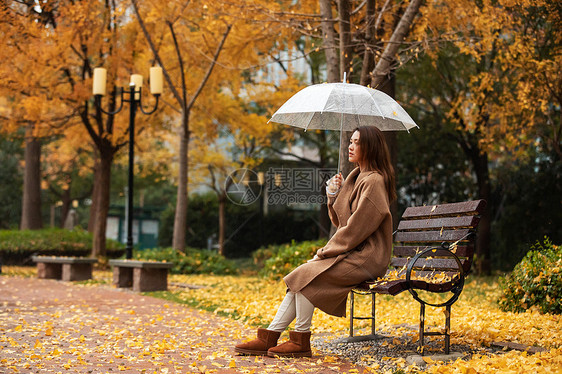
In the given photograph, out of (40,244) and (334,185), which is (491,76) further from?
(40,244)

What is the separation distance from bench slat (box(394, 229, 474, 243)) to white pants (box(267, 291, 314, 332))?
1172 millimetres

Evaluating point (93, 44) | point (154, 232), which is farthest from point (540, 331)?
point (154, 232)

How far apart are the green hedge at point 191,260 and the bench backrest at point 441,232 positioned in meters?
9.16

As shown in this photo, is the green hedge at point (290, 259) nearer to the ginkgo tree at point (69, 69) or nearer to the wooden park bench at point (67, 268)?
the wooden park bench at point (67, 268)

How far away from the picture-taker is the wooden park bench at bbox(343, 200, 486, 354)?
177 inches

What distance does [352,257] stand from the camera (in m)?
4.70

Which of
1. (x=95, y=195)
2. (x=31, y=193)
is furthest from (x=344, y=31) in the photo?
(x=95, y=195)

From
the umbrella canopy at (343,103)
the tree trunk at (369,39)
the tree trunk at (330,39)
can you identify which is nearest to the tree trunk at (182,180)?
the tree trunk at (330,39)

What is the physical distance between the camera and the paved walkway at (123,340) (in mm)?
4445

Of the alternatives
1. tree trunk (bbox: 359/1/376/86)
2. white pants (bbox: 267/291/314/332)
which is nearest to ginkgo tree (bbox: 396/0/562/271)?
tree trunk (bbox: 359/1/376/86)

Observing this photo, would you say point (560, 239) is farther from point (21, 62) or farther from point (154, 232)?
point (154, 232)

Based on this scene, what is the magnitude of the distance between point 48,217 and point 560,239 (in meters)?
33.8

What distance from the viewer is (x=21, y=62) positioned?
13.3 metres

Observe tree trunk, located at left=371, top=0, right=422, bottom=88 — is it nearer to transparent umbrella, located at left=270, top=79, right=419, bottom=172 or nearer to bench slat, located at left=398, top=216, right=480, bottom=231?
transparent umbrella, located at left=270, top=79, right=419, bottom=172
